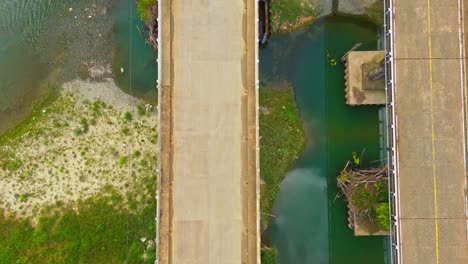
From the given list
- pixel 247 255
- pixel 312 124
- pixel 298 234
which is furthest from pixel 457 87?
pixel 247 255

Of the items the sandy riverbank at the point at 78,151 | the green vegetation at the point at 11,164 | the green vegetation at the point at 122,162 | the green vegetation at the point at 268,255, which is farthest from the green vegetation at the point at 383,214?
the green vegetation at the point at 11,164

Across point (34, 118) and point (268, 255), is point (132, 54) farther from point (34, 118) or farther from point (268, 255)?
point (268, 255)

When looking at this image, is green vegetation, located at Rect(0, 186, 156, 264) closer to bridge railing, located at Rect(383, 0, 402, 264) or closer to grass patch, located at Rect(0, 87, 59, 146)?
grass patch, located at Rect(0, 87, 59, 146)

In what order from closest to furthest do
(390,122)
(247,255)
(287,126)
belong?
(247,255)
(390,122)
(287,126)

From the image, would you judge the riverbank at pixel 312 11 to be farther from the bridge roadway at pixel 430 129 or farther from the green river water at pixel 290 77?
the bridge roadway at pixel 430 129

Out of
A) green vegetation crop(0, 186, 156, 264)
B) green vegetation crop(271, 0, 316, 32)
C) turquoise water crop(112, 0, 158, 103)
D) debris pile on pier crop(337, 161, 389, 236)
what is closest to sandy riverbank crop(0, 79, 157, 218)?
green vegetation crop(0, 186, 156, 264)

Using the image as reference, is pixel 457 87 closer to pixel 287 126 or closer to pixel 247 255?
pixel 287 126
